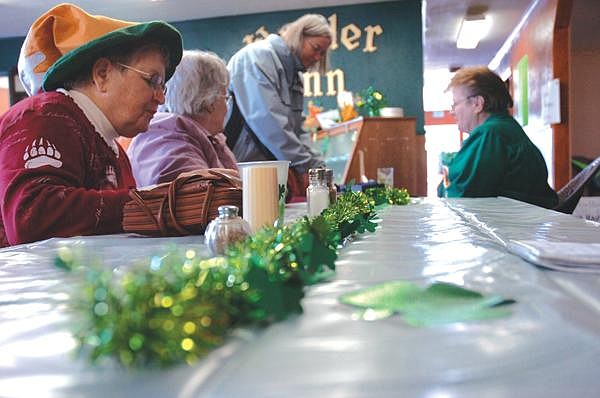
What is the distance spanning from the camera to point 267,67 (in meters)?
2.64

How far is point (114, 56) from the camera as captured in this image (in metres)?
1.51

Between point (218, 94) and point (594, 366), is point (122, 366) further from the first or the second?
point (218, 94)

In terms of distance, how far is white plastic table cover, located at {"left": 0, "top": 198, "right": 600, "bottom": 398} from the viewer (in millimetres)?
333

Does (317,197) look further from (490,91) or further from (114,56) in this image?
(490,91)

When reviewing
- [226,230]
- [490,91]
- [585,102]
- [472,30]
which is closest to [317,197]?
[226,230]

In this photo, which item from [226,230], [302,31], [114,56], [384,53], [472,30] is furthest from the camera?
[384,53]

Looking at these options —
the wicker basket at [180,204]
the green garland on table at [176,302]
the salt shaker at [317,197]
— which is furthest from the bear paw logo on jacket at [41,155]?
the green garland on table at [176,302]

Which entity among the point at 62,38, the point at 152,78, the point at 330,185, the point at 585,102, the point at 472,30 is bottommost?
the point at 330,185

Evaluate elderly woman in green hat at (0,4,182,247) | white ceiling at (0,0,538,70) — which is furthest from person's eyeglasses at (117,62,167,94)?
white ceiling at (0,0,538,70)

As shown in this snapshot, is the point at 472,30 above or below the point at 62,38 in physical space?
above

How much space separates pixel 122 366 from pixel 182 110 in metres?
1.84

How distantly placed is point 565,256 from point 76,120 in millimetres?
1169

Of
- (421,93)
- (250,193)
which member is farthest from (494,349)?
(421,93)

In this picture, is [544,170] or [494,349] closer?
[494,349]
